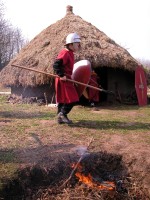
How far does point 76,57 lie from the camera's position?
11.9 metres

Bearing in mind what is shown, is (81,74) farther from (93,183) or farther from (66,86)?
(93,183)

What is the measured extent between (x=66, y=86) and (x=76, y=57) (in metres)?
5.03

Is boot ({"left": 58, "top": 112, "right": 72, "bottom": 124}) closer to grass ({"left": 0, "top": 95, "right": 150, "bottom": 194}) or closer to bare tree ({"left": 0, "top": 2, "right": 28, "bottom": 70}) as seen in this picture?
grass ({"left": 0, "top": 95, "right": 150, "bottom": 194})

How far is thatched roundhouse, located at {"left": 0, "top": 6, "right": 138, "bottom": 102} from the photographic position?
12.3m

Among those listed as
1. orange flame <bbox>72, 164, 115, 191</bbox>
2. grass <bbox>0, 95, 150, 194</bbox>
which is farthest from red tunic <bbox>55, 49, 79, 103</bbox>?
orange flame <bbox>72, 164, 115, 191</bbox>

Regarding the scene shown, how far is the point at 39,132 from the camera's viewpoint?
6.55 metres

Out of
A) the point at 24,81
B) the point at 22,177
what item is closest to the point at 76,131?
the point at 22,177

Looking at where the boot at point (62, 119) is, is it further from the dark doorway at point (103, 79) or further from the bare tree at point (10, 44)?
the bare tree at point (10, 44)

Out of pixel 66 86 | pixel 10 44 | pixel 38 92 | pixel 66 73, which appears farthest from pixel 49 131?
pixel 10 44

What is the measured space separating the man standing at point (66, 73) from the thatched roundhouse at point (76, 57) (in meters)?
4.84

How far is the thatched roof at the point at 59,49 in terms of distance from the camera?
1222 cm

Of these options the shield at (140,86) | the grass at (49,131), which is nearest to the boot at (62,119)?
the grass at (49,131)

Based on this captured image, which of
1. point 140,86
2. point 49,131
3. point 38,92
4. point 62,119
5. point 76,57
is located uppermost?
point 76,57

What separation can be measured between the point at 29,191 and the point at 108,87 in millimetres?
9502
